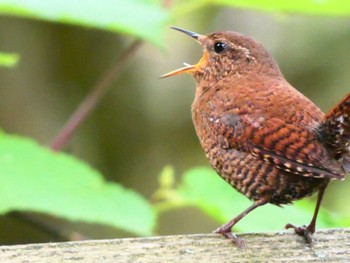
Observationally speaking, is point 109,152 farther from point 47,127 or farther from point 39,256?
point 39,256

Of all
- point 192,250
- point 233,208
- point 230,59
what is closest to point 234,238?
point 192,250

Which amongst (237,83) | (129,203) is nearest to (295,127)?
(237,83)

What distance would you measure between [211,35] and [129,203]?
0.77 meters

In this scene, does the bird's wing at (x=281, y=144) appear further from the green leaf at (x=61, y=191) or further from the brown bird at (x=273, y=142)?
the green leaf at (x=61, y=191)

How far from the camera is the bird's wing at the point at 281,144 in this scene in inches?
94.7

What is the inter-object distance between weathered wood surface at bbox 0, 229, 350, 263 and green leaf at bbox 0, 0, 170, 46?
853mm

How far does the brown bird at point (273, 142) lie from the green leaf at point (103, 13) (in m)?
0.33

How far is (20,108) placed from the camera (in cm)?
550

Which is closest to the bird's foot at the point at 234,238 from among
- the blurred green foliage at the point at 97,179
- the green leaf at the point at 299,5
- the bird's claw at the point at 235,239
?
the bird's claw at the point at 235,239

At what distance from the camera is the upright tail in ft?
7.86

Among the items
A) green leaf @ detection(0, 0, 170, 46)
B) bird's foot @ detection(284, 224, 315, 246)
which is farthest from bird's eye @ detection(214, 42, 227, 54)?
bird's foot @ detection(284, 224, 315, 246)

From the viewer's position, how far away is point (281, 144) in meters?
2.49

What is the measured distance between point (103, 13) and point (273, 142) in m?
0.81

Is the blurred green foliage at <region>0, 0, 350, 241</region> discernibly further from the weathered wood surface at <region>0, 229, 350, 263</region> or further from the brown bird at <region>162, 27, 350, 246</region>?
the weathered wood surface at <region>0, 229, 350, 263</region>
